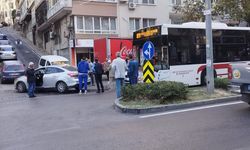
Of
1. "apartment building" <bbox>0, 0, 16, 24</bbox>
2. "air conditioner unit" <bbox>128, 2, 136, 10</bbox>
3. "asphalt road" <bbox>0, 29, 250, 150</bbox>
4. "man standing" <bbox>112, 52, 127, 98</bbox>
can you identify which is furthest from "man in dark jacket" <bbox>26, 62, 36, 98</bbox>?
"apartment building" <bbox>0, 0, 16, 24</bbox>

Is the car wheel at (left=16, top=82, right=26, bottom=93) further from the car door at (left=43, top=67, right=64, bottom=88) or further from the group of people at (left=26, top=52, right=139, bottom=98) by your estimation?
the group of people at (left=26, top=52, right=139, bottom=98)

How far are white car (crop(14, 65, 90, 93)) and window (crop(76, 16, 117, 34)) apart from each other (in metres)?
15.5

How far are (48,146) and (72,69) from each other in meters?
12.4

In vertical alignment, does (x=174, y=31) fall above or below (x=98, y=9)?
below

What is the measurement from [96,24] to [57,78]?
17.4 m

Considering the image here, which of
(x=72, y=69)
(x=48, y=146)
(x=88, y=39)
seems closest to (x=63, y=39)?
(x=88, y=39)

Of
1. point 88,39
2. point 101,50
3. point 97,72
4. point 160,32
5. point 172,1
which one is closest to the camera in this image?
point 160,32

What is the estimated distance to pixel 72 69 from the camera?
1938 cm

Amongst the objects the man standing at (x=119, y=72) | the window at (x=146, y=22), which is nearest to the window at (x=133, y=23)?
the window at (x=146, y=22)

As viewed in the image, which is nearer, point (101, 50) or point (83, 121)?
point (83, 121)

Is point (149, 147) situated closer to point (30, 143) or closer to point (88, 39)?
point (30, 143)

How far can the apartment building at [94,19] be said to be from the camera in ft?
112

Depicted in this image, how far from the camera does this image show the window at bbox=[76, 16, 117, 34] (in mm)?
34531

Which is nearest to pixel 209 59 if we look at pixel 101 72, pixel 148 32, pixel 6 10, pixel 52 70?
pixel 148 32
